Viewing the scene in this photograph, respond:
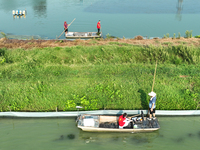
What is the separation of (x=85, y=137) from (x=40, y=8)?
37.7 meters

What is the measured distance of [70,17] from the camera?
3366 cm

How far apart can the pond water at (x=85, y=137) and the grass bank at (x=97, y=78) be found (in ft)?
3.38

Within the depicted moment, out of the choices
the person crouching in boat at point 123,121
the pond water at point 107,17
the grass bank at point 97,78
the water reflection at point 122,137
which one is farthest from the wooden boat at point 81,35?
the water reflection at point 122,137

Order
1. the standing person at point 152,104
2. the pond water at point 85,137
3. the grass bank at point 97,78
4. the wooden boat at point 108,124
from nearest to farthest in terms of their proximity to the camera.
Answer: the pond water at point 85,137, the wooden boat at point 108,124, the standing person at point 152,104, the grass bank at point 97,78

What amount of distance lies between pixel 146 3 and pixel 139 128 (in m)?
38.9

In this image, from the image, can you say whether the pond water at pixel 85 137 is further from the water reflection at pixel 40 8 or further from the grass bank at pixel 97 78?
the water reflection at pixel 40 8

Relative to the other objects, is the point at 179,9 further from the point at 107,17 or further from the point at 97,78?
the point at 97,78

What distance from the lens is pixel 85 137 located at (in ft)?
32.6

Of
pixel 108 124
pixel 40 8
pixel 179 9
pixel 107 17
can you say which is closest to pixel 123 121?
pixel 108 124

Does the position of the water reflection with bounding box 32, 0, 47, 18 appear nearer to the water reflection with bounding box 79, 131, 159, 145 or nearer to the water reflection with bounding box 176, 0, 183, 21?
the water reflection with bounding box 176, 0, 183, 21

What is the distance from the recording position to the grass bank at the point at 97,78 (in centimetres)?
1179

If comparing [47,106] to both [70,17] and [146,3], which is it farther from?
[146,3]

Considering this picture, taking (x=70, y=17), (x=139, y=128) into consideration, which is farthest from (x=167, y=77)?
(x=70, y=17)

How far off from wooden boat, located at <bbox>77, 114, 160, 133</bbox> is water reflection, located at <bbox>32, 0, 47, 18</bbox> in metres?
29.7
